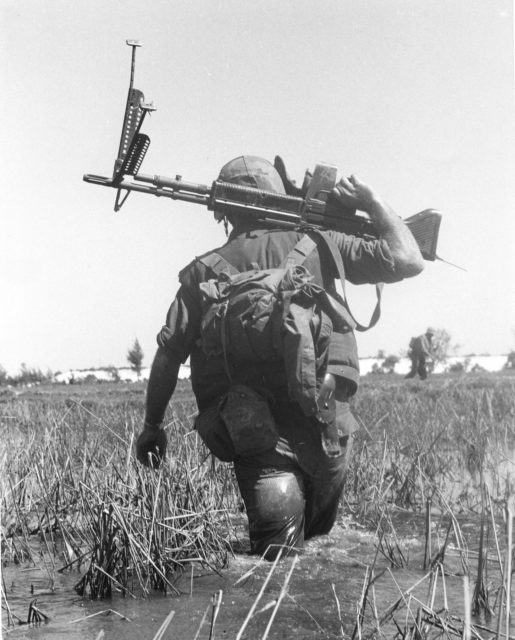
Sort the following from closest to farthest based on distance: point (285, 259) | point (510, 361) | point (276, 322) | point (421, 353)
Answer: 1. point (276, 322)
2. point (285, 259)
3. point (421, 353)
4. point (510, 361)

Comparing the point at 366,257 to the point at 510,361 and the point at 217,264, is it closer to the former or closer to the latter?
the point at 217,264

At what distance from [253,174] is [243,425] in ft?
4.83

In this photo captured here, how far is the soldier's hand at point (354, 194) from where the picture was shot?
3.97 metres

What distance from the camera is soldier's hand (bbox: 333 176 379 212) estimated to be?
13.0 ft

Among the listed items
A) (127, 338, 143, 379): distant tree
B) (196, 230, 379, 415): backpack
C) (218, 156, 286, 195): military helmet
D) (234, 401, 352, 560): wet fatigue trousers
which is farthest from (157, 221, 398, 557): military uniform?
(127, 338, 143, 379): distant tree

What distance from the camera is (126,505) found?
3307 mm

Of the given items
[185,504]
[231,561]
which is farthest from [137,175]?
[231,561]

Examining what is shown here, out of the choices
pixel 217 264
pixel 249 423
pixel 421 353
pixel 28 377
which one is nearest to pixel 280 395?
pixel 249 423

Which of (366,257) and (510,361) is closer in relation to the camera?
(366,257)

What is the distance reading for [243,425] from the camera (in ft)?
11.1

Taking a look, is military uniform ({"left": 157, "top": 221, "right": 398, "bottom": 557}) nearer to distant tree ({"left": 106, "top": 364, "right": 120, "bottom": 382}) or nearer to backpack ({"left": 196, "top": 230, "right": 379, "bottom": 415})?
backpack ({"left": 196, "top": 230, "right": 379, "bottom": 415})

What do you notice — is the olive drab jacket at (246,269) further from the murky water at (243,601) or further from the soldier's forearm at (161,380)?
the murky water at (243,601)

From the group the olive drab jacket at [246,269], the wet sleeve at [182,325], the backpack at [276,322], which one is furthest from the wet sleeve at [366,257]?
the wet sleeve at [182,325]

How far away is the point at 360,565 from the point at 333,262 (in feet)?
4.72
